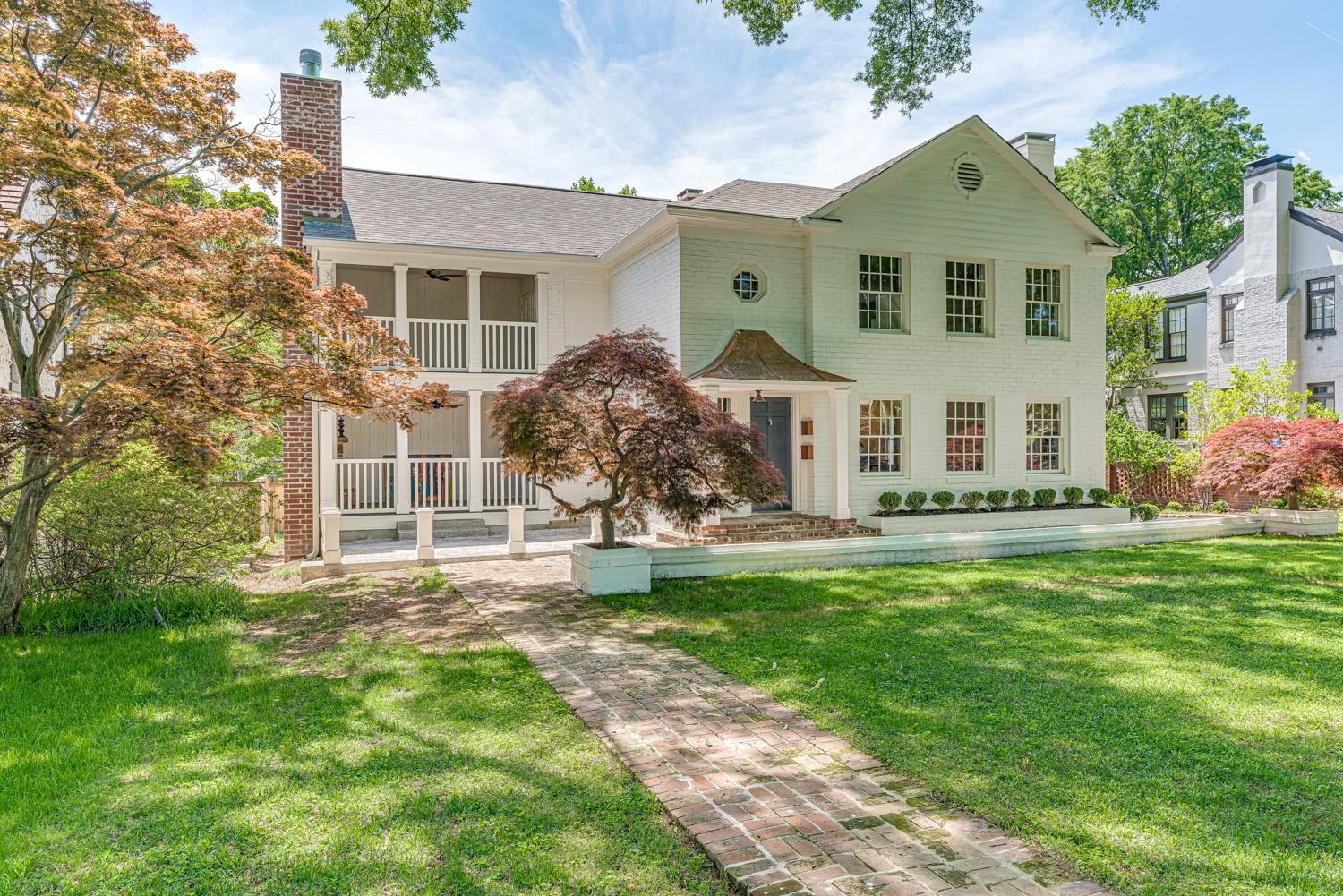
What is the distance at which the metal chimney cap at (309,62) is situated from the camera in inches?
555

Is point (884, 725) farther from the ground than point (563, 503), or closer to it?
closer to it

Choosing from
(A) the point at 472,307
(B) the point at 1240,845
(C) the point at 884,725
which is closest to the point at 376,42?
(A) the point at 472,307

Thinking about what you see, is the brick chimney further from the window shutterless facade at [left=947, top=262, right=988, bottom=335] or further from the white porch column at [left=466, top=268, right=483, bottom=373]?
the window shutterless facade at [left=947, top=262, right=988, bottom=335]

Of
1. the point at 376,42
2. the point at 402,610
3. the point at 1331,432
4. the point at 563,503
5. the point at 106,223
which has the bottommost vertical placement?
the point at 402,610

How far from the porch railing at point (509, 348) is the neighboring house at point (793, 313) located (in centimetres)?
7

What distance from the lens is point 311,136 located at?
13.9 m

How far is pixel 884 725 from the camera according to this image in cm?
471

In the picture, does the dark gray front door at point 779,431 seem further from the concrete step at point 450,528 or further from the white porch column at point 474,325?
the white porch column at point 474,325

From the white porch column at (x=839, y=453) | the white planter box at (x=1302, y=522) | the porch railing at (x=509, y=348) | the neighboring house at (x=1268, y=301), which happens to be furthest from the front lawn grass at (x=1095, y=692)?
the neighboring house at (x=1268, y=301)

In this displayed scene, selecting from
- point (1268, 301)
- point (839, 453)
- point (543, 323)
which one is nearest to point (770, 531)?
point (839, 453)

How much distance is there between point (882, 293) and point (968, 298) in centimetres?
199

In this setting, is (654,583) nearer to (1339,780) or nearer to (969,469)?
(1339,780)

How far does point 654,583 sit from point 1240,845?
23.0 feet

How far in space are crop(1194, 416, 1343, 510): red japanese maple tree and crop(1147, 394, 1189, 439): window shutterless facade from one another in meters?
11.1
